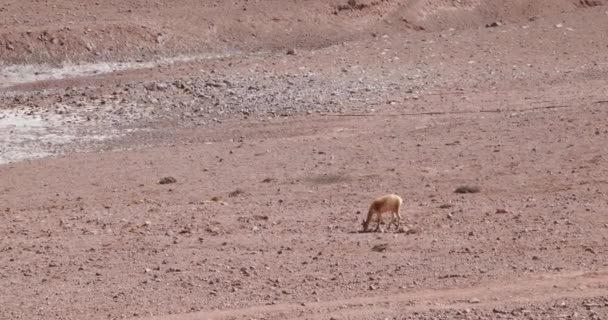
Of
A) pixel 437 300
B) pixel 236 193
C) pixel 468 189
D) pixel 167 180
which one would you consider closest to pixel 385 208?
pixel 468 189

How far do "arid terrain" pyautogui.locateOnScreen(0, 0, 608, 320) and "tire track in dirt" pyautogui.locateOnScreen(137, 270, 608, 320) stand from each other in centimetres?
3

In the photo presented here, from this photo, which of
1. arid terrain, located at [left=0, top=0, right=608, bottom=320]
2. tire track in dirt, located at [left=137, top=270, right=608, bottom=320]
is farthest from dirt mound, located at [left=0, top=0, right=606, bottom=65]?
tire track in dirt, located at [left=137, top=270, right=608, bottom=320]

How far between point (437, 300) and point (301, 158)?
7583 millimetres

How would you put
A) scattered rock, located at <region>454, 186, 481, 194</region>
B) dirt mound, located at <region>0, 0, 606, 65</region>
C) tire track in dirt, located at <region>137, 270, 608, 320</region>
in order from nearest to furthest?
tire track in dirt, located at <region>137, 270, 608, 320</region> < scattered rock, located at <region>454, 186, 481, 194</region> < dirt mound, located at <region>0, 0, 606, 65</region>

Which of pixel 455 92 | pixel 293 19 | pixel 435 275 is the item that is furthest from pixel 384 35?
pixel 435 275

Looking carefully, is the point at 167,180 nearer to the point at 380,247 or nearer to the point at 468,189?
the point at 468,189

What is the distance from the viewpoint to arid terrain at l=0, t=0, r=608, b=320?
1070 centimetres

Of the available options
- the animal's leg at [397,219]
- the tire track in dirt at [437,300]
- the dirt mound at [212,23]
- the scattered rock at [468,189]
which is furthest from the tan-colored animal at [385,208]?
the dirt mound at [212,23]

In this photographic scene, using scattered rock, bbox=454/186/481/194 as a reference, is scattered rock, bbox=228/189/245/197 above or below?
below

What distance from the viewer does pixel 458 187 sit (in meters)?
14.8

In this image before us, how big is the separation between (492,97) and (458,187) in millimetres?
6767

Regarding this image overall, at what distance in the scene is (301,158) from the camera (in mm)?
17516

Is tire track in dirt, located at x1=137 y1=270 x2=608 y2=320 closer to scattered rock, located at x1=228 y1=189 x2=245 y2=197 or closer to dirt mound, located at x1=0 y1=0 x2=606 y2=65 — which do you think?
scattered rock, located at x1=228 y1=189 x2=245 y2=197

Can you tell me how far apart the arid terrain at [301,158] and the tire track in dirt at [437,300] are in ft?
0.10
